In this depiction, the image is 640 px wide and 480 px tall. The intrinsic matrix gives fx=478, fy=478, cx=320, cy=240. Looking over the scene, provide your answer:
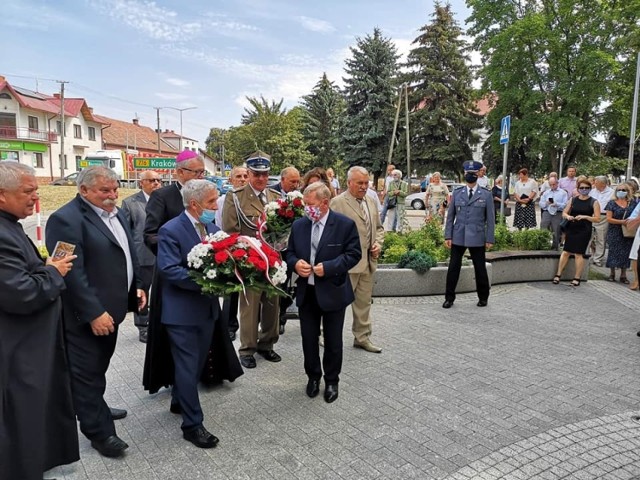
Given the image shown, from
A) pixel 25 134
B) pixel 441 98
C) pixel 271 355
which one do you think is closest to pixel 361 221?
pixel 271 355

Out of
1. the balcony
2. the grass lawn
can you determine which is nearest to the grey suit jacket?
the grass lawn

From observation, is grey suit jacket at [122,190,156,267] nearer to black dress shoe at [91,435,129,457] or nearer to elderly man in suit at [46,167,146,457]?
elderly man in suit at [46,167,146,457]

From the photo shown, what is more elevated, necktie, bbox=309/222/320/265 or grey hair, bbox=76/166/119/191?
grey hair, bbox=76/166/119/191

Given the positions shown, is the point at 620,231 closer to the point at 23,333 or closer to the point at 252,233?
the point at 252,233

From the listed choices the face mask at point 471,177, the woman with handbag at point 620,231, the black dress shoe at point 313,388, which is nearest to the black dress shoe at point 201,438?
the black dress shoe at point 313,388

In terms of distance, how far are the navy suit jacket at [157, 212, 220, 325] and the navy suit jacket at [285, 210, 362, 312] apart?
A: 0.94 metres

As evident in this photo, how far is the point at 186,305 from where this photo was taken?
342 centimetres

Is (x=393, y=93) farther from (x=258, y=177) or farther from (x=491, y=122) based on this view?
(x=258, y=177)

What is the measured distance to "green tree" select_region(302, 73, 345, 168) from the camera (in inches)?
1795

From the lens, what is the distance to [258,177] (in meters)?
5.11

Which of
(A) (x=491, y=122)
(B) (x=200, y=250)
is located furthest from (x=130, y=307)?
(A) (x=491, y=122)

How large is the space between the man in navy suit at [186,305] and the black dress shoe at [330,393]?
3.62 feet

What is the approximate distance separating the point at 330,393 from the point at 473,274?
4.84 m

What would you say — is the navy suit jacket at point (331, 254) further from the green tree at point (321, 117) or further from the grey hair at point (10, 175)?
the green tree at point (321, 117)
